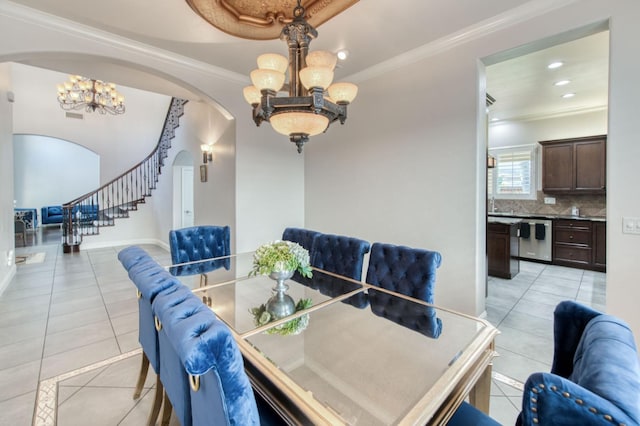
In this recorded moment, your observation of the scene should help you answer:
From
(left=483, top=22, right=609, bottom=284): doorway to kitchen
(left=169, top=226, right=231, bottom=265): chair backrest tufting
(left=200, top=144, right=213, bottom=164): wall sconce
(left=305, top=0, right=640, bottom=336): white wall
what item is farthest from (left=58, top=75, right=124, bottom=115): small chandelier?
(left=483, top=22, right=609, bottom=284): doorway to kitchen

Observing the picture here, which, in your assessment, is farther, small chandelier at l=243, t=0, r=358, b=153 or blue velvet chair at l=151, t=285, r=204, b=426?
small chandelier at l=243, t=0, r=358, b=153

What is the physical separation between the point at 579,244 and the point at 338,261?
17.4 feet

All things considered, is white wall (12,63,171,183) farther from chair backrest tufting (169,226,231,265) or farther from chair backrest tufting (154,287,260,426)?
chair backrest tufting (154,287,260,426)

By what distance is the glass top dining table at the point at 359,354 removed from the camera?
101 cm

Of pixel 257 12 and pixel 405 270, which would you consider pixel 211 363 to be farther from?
pixel 257 12

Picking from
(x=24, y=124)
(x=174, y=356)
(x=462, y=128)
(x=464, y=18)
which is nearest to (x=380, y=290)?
(x=174, y=356)

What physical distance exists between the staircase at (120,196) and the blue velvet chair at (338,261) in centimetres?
548

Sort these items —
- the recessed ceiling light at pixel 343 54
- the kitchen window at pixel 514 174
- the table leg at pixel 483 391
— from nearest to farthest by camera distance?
the table leg at pixel 483 391 < the recessed ceiling light at pixel 343 54 < the kitchen window at pixel 514 174

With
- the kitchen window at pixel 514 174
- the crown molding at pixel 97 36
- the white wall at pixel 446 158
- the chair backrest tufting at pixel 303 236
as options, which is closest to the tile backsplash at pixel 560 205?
the kitchen window at pixel 514 174

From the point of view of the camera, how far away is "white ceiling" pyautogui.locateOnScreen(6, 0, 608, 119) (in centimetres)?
246

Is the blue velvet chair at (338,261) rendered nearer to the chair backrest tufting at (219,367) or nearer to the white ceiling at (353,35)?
the chair backrest tufting at (219,367)

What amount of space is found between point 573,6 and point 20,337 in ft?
19.1

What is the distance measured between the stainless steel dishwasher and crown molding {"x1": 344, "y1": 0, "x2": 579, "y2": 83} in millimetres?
4388

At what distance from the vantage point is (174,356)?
119 cm
